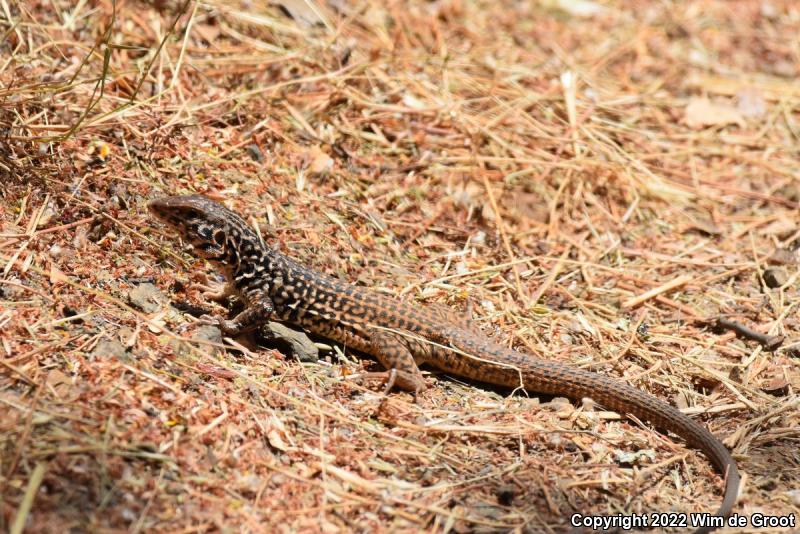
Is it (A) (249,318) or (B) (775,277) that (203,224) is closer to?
(A) (249,318)

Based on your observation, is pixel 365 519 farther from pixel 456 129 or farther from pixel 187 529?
pixel 456 129

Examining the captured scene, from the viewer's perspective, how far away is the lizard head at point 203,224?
5.18 metres

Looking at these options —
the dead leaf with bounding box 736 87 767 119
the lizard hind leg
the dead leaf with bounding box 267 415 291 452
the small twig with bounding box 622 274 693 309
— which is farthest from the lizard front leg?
the dead leaf with bounding box 736 87 767 119

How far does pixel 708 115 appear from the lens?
844 centimetres

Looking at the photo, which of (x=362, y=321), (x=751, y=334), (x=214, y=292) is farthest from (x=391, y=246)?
(x=751, y=334)

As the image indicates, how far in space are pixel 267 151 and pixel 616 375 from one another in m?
3.19

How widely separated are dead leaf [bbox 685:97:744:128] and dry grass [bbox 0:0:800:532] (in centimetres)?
3

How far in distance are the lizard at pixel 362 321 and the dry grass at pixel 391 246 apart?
161 millimetres

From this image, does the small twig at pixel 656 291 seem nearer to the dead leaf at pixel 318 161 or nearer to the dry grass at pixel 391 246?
the dry grass at pixel 391 246

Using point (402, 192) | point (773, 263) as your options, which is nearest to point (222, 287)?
point (402, 192)

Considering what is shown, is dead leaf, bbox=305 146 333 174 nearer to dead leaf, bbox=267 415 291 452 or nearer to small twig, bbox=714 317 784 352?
dead leaf, bbox=267 415 291 452

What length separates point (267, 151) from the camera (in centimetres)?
648

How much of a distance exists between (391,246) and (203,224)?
1.61m

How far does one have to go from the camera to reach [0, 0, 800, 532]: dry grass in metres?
4.10
